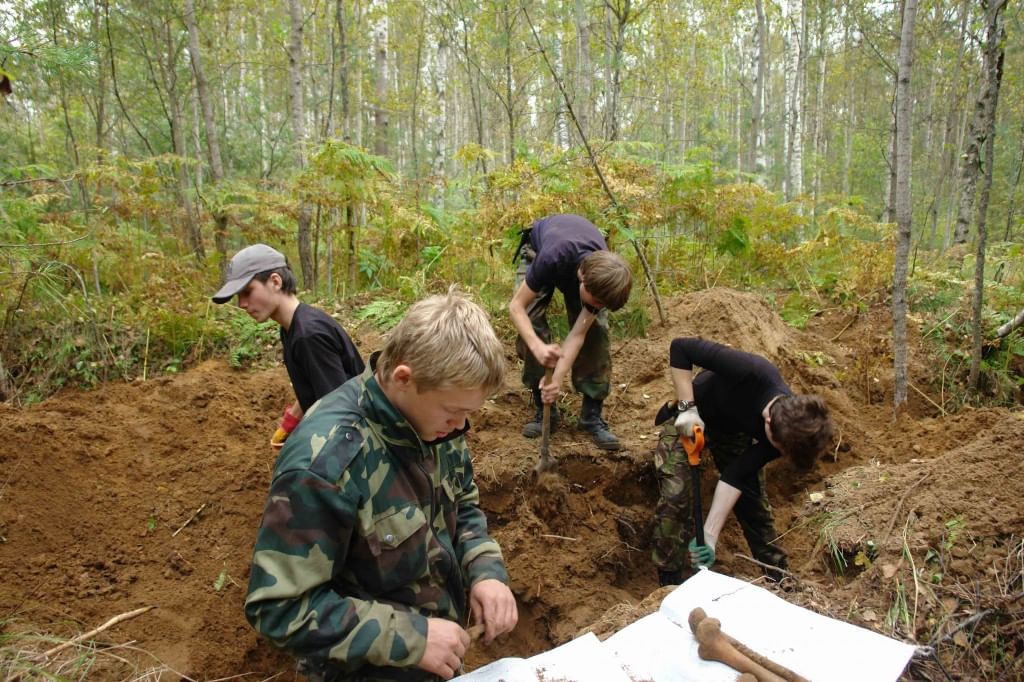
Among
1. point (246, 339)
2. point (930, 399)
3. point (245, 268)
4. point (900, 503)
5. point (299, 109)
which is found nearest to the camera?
point (245, 268)

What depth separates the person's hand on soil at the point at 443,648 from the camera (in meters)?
1.41

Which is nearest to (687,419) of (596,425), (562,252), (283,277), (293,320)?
(596,425)

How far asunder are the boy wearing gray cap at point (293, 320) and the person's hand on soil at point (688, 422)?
1819mm

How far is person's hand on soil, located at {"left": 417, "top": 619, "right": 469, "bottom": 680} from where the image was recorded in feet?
4.62

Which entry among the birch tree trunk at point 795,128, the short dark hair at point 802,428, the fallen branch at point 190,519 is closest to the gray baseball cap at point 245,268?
the fallen branch at point 190,519

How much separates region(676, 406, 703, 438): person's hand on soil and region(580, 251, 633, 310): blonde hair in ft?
2.39

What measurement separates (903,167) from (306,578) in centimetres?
446

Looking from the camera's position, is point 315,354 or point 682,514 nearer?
point 315,354

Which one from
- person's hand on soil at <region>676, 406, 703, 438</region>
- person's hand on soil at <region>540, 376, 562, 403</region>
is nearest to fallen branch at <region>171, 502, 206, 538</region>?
person's hand on soil at <region>540, 376, 562, 403</region>

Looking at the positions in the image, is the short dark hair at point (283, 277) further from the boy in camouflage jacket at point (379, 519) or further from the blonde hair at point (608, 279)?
the blonde hair at point (608, 279)

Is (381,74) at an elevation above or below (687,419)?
above

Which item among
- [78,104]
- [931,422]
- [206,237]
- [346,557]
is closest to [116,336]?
[206,237]

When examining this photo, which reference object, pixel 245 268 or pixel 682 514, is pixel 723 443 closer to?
pixel 682 514

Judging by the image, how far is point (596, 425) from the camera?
14.2ft
